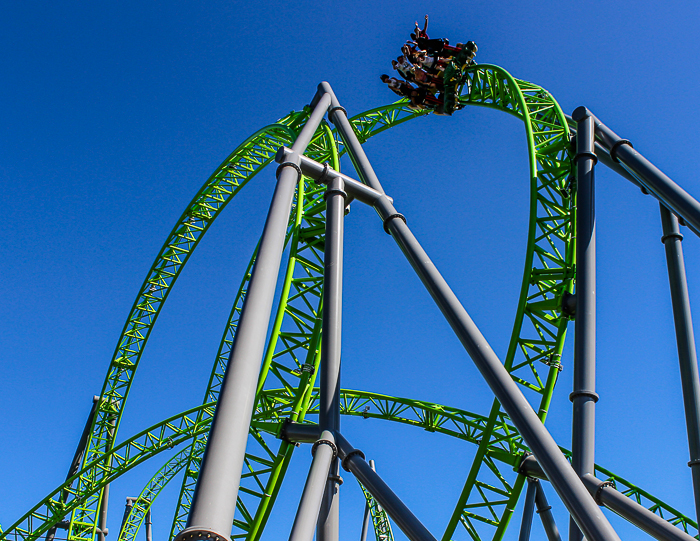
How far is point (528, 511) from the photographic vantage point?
6980 millimetres

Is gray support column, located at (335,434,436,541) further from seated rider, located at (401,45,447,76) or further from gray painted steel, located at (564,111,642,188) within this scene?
seated rider, located at (401,45,447,76)

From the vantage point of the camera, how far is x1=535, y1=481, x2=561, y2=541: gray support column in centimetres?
694

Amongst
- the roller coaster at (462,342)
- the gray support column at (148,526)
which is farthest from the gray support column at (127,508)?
the roller coaster at (462,342)

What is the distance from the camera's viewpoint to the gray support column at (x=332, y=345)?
5664 mm

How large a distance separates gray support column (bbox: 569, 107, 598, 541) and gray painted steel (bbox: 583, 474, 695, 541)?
0.18m

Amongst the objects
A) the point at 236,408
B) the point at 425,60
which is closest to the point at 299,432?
the point at 236,408

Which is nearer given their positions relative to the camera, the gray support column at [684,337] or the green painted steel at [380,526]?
the gray support column at [684,337]

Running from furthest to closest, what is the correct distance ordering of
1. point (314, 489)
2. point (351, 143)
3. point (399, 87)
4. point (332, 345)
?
point (399, 87) < point (351, 143) < point (332, 345) < point (314, 489)

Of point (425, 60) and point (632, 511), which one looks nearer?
point (632, 511)

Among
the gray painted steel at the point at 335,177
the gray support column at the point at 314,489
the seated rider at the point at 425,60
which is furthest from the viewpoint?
the seated rider at the point at 425,60

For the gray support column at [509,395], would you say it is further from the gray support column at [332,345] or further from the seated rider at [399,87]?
the seated rider at [399,87]

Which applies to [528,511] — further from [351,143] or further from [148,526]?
[148,526]

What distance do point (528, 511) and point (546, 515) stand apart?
0.31 meters

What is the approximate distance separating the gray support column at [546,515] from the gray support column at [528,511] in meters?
0.10
